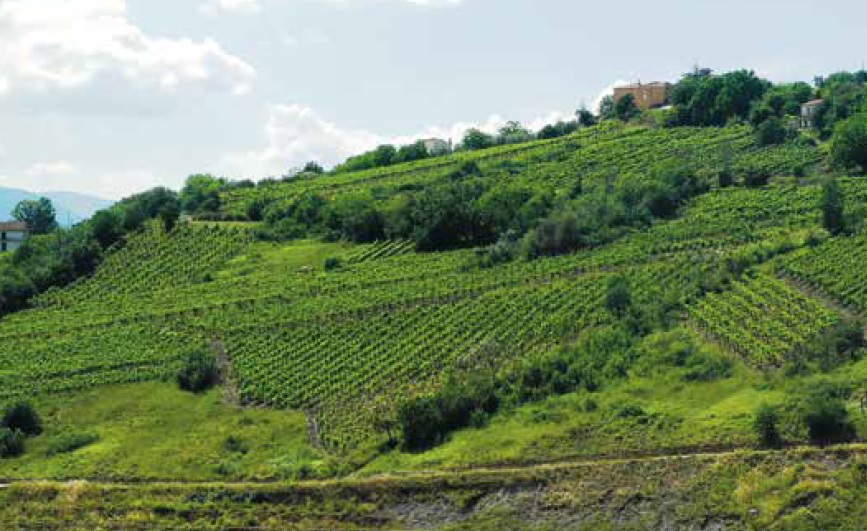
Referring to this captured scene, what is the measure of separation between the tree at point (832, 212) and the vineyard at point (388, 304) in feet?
7.34

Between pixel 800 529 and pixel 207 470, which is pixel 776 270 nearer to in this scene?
pixel 800 529

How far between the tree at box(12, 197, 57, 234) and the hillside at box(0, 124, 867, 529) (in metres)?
45.6

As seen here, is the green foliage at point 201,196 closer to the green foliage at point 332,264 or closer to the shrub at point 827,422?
the green foliage at point 332,264

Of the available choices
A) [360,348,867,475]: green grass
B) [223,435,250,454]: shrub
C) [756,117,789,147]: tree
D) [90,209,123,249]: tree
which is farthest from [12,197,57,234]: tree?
[360,348,867,475]: green grass

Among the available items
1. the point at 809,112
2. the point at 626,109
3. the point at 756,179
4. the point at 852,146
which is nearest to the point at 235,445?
the point at 756,179

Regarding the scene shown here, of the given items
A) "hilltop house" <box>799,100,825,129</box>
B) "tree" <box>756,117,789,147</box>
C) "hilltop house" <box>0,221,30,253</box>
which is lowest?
"hilltop house" <box>0,221,30,253</box>

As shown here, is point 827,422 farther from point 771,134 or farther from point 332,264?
point 771,134

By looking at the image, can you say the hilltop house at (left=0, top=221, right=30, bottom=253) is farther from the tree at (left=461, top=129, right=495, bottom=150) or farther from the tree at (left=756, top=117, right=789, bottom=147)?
the tree at (left=756, top=117, right=789, bottom=147)

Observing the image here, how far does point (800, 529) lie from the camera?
5750 cm

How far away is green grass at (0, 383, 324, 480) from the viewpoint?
2997 inches

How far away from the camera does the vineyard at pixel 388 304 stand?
84.6 meters

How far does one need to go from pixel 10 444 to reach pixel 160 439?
10.5 metres

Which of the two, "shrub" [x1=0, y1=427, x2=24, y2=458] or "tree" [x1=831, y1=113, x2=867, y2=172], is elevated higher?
"tree" [x1=831, y1=113, x2=867, y2=172]

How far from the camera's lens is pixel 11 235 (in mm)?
161125
